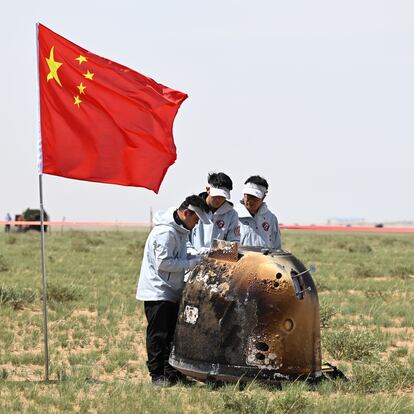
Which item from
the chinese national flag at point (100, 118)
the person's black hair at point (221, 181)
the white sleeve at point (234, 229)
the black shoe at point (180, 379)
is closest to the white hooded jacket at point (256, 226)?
the white sleeve at point (234, 229)

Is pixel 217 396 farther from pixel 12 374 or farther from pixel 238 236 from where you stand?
pixel 12 374

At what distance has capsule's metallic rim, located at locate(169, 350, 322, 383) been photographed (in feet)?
25.5

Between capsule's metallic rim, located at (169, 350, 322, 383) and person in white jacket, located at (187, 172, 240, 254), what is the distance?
1169mm

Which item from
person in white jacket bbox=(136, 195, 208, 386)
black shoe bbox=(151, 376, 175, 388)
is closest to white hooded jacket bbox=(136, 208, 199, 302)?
person in white jacket bbox=(136, 195, 208, 386)

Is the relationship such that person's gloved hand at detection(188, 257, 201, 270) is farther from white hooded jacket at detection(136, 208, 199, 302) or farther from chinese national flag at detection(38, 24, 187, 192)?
chinese national flag at detection(38, 24, 187, 192)

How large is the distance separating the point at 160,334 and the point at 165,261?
77cm

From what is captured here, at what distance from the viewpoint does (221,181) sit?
8.62 meters

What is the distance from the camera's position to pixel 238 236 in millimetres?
9039

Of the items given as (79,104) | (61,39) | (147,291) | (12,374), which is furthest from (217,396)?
(61,39)

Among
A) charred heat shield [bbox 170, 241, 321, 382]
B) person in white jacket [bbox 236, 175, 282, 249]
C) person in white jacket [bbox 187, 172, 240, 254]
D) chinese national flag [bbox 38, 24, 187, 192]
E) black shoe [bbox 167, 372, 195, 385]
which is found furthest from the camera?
person in white jacket [bbox 236, 175, 282, 249]

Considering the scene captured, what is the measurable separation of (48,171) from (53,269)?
12.9 meters

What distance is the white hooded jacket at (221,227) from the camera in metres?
8.90

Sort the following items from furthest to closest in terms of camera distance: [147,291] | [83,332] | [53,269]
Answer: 1. [53,269]
2. [83,332]
3. [147,291]

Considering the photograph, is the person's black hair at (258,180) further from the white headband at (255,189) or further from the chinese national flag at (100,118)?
the chinese national flag at (100,118)
